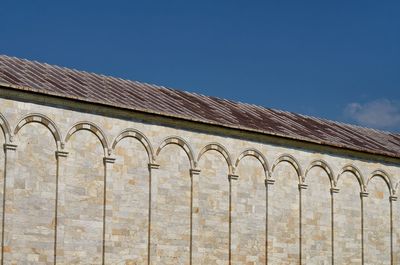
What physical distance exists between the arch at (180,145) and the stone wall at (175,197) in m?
0.03

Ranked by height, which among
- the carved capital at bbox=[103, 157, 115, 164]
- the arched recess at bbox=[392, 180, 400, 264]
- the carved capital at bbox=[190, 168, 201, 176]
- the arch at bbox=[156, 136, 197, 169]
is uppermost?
the arch at bbox=[156, 136, 197, 169]

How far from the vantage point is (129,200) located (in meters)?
30.3

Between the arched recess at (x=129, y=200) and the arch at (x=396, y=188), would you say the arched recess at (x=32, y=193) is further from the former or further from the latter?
the arch at (x=396, y=188)

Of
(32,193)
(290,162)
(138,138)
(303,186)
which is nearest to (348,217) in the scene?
(303,186)

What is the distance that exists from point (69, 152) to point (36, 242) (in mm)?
2908

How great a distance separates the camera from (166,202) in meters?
31.3

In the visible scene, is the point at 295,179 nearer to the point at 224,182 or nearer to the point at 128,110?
the point at 224,182

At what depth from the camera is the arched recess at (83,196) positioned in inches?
1122

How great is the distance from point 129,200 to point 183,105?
5.18 meters

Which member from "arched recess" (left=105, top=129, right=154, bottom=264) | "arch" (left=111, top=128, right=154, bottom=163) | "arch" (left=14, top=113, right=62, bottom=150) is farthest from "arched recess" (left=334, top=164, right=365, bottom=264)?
"arch" (left=14, top=113, right=62, bottom=150)

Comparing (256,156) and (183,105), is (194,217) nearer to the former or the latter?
(256,156)

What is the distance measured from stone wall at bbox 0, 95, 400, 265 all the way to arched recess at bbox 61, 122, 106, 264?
3 centimetres

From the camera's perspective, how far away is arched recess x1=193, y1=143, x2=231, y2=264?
3225 cm

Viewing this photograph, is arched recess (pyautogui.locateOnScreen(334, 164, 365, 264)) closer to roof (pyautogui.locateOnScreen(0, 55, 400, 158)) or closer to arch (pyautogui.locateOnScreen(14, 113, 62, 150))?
roof (pyautogui.locateOnScreen(0, 55, 400, 158))
